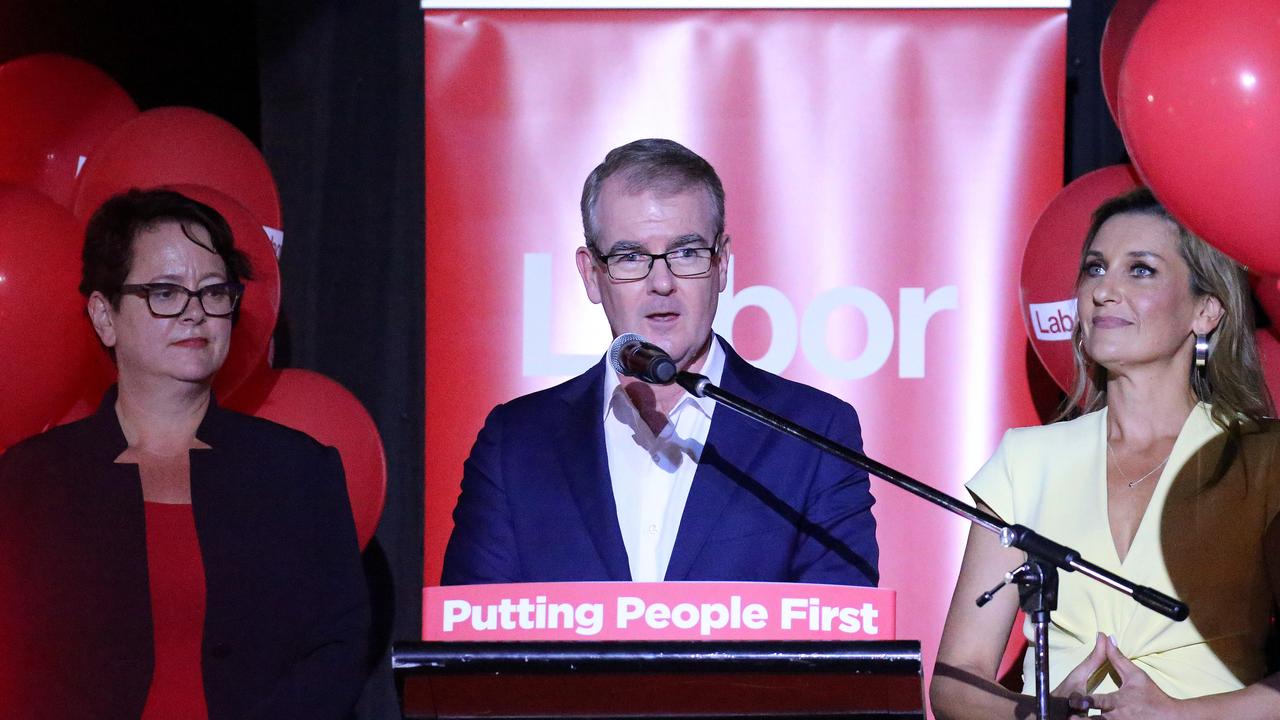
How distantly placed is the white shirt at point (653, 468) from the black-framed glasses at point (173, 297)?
0.77 metres

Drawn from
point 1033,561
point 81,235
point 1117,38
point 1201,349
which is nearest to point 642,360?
point 1033,561

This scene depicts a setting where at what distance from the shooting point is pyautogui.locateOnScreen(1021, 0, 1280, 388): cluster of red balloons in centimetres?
193

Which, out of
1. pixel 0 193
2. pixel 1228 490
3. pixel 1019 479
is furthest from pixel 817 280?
pixel 0 193

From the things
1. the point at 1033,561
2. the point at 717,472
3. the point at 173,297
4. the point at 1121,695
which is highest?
the point at 173,297

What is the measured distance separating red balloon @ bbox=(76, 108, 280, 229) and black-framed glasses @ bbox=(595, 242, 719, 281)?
129cm

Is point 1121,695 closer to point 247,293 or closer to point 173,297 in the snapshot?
point 173,297

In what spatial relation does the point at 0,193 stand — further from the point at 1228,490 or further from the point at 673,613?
the point at 1228,490

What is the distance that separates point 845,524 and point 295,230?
7.99 ft

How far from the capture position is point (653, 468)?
2.56m

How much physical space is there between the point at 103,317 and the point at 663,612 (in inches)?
54.9

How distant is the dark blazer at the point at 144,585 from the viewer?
2.52m

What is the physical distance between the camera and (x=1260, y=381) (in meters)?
2.74

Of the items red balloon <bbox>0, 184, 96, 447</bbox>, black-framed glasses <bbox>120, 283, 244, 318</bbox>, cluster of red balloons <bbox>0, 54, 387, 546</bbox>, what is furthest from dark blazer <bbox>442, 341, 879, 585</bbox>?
red balloon <bbox>0, 184, 96, 447</bbox>

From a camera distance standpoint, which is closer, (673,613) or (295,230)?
(673,613)
